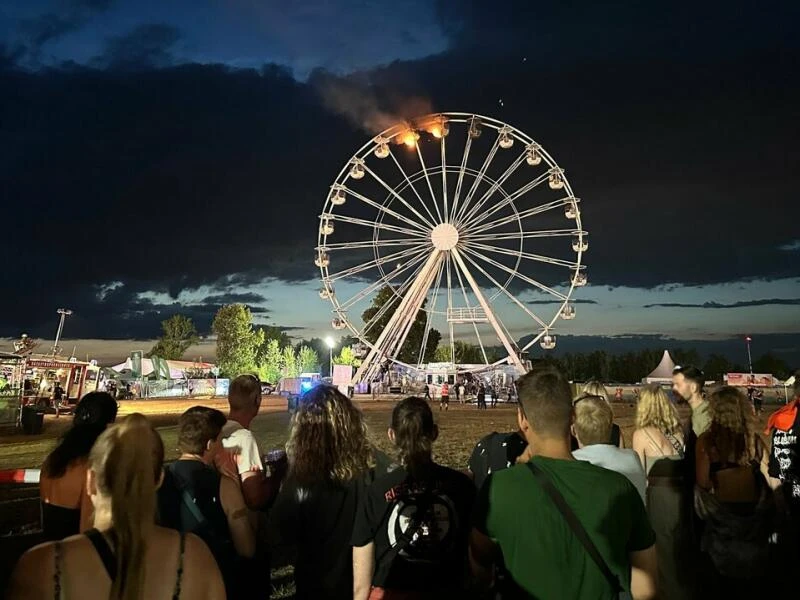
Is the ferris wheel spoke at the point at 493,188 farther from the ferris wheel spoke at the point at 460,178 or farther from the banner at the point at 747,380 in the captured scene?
the banner at the point at 747,380

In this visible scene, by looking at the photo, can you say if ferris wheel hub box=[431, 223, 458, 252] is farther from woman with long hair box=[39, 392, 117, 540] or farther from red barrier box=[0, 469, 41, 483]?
woman with long hair box=[39, 392, 117, 540]

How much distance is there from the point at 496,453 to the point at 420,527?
1439 millimetres

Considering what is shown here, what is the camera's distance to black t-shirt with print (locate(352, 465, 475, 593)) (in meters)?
3.01

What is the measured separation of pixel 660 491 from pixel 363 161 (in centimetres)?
3138

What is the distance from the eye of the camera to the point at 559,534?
7.68ft

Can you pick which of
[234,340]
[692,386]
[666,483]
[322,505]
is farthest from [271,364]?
[322,505]

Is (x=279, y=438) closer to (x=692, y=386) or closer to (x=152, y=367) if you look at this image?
(x=692, y=386)

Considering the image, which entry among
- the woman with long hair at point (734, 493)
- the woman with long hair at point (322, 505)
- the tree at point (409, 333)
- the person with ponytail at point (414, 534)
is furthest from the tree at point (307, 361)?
the person with ponytail at point (414, 534)

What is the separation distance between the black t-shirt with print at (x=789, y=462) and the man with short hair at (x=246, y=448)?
4211mm

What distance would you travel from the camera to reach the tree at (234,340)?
78750mm

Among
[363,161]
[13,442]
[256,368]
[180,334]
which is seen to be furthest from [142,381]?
[180,334]

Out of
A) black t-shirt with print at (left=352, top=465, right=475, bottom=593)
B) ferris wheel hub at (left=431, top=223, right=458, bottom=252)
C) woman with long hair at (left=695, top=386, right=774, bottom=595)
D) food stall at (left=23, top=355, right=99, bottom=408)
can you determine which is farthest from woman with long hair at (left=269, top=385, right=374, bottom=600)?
ferris wheel hub at (left=431, top=223, right=458, bottom=252)

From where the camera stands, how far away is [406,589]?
3018 mm

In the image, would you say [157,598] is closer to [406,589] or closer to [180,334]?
[406,589]
